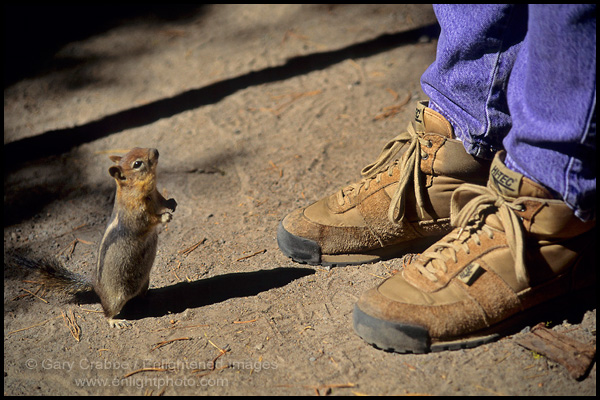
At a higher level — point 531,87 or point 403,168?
point 531,87

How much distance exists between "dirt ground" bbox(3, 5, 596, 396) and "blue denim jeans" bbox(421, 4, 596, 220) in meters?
0.62

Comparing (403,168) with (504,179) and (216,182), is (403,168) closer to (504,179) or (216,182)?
(504,179)

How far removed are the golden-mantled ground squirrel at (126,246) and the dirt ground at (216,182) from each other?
0.10 m

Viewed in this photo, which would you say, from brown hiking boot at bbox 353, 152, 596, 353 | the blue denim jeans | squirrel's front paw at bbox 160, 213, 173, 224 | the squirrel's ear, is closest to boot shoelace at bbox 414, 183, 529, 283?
brown hiking boot at bbox 353, 152, 596, 353

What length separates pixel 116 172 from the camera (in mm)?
2266

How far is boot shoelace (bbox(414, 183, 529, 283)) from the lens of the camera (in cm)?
173

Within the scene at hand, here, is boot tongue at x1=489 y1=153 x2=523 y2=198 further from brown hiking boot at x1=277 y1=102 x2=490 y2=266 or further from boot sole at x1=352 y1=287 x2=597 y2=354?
boot sole at x1=352 y1=287 x2=597 y2=354

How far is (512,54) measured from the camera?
1.88m

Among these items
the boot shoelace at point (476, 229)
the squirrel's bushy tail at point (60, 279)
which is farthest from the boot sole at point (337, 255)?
the squirrel's bushy tail at point (60, 279)

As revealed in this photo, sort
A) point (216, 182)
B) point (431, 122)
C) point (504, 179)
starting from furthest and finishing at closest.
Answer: point (216, 182)
point (431, 122)
point (504, 179)

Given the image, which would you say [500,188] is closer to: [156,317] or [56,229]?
[156,317]

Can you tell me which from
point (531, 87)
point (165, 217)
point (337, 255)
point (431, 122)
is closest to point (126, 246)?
point (165, 217)

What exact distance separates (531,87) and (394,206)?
2.42 feet

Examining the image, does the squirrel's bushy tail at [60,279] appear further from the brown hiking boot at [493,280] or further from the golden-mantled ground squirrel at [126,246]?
the brown hiking boot at [493,280]
